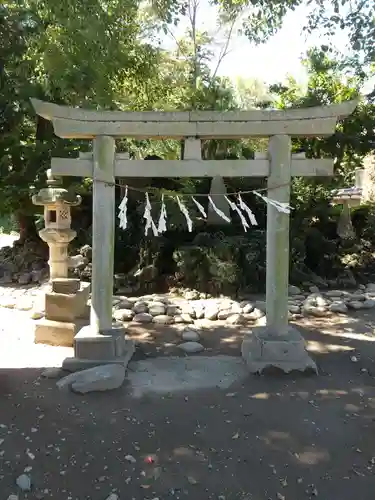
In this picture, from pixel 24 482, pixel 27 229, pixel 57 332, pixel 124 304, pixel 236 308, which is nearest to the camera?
pixel 24 482

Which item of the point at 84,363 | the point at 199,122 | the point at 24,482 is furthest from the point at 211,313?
the point at 24,482

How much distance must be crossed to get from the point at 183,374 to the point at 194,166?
8.47 ft

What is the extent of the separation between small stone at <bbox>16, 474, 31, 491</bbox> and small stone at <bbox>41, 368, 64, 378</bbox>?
2102mm

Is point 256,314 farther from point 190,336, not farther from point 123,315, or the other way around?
point 123,315

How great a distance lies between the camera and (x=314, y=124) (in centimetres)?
544

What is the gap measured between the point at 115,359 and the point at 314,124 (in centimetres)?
378

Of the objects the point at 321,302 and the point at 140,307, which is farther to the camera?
the point at 321,302

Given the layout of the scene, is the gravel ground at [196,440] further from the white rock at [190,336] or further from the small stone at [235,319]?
the small stone at [235,319]

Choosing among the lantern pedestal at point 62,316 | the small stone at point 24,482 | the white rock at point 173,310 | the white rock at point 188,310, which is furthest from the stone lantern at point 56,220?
the small stone at point 24,482

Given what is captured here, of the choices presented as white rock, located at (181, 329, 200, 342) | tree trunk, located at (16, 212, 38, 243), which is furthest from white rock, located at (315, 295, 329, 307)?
tree trunk, located at (16, 212, 38, 243)

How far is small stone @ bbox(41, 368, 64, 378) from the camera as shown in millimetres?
5392

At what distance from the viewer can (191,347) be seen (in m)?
6.68

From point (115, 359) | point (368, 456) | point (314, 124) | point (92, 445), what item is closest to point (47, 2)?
point (314, 124)

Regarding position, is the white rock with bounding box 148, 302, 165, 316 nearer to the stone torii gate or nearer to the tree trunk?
the stone torii gate
